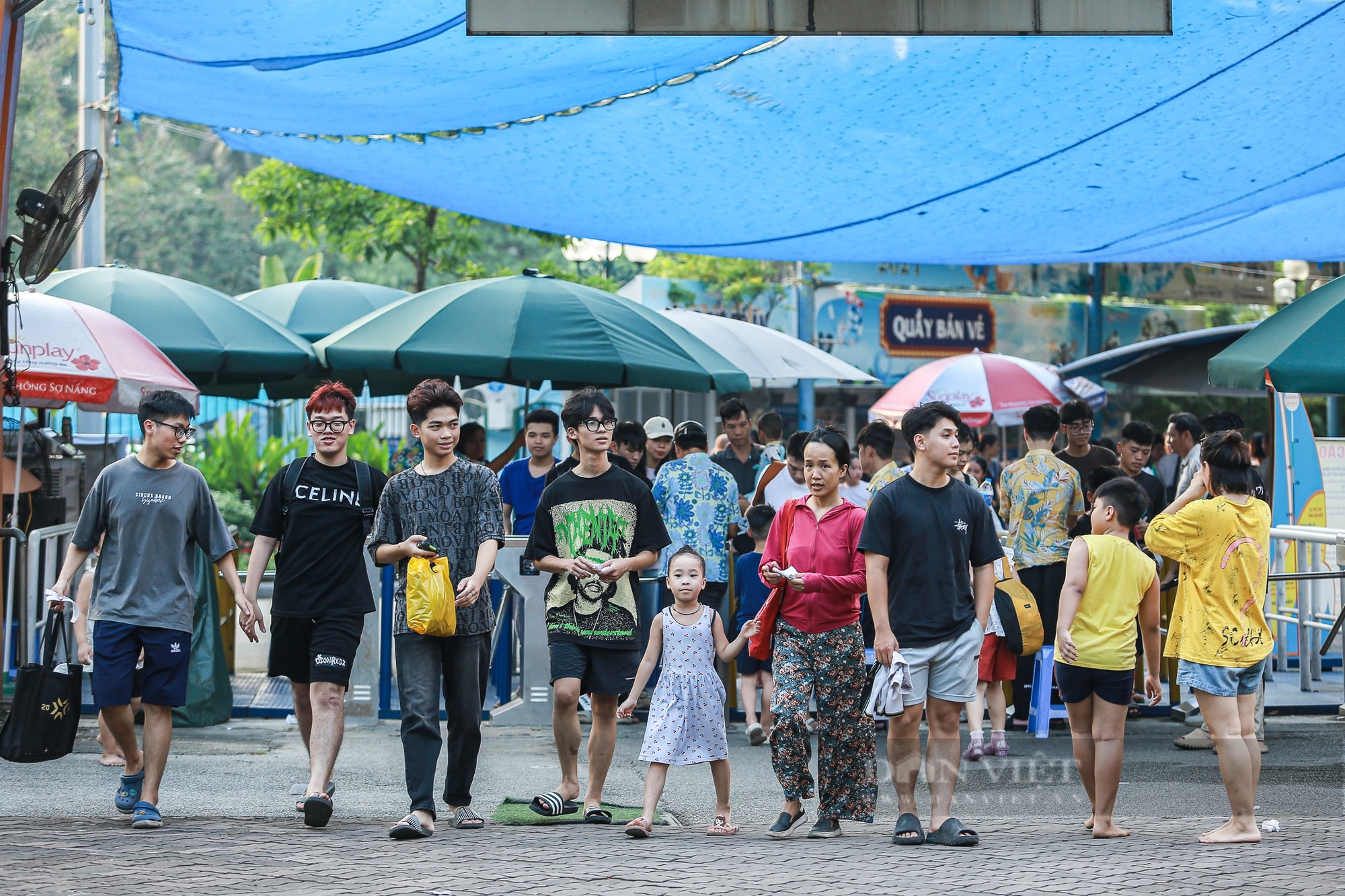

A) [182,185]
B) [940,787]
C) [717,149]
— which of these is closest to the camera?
[940,787]

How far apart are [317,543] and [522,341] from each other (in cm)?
377

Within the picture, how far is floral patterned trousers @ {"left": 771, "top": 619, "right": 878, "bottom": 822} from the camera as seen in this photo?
5895 millimetres

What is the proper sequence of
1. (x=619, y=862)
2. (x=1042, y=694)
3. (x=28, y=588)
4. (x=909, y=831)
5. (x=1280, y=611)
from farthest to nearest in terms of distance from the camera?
1. (x=1280, y=611)
2. (x=28, y=588)
3. (x=1042, y=694)
4. (x=909, y=831)
5. (x=619, y=862)

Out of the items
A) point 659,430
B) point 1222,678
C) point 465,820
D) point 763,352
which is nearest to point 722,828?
point 465,820

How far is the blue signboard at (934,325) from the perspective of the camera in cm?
2438

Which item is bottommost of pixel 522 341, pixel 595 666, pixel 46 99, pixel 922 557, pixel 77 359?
pixel 595 666

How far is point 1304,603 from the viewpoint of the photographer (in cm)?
979

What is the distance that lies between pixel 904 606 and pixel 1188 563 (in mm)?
1369

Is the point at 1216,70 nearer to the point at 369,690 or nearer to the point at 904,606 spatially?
the point at 904,606

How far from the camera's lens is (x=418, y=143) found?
916cm

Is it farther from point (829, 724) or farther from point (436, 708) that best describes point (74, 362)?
point (829, 724)

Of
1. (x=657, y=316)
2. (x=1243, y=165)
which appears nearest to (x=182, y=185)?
(x=657, y=316)

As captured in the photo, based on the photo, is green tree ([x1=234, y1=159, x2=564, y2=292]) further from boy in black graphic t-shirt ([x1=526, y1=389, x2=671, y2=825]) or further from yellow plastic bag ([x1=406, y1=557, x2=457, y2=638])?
yellow plastic bag ([x1=406, y1=557, x2=457, y2=638])

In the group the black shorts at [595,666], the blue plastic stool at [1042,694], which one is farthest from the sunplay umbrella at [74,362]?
the blue plastic stool at [1042,694]
